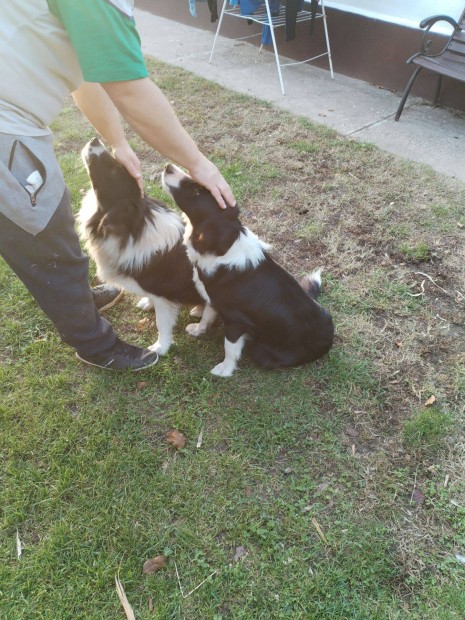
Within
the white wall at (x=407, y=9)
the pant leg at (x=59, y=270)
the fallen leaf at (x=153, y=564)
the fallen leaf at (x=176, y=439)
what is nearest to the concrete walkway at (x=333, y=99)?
the white wall at (x=407, y=9)

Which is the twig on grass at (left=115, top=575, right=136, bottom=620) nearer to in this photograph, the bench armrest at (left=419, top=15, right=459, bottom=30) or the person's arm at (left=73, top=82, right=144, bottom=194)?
the person's arm at (left=73, top=82, right=144, bottom=194)

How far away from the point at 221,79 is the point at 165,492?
5896mm

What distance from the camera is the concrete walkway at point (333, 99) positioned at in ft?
16.5

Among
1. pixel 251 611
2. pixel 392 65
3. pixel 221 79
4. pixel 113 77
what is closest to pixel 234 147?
pixel 221 79

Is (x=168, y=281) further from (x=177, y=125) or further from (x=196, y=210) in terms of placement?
(x=177, y=125)

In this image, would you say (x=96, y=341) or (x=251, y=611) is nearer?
(x=251, y=611)

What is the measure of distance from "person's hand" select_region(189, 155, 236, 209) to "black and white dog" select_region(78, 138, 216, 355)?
47cm

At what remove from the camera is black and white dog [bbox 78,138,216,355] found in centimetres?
241

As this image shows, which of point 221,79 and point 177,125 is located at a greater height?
point 177,125

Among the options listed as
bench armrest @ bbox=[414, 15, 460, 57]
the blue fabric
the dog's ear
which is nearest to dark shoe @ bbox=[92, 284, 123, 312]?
the dog's ear

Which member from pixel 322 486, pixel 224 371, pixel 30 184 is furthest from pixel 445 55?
pixel 30 184

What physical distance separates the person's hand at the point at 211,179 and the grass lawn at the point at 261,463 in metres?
1.15

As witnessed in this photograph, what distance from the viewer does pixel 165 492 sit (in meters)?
2.31

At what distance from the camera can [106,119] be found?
2.48 m
